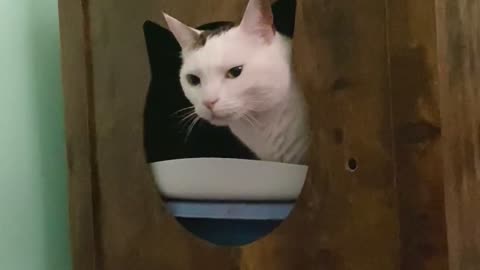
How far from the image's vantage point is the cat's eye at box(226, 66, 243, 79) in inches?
32.5

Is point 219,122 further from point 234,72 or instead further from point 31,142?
point 31,142

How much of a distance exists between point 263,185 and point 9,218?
46 cm

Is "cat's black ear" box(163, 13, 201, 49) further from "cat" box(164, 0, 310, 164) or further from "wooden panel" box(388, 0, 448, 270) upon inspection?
"wooden panel" box(388, 0, 448, 270)

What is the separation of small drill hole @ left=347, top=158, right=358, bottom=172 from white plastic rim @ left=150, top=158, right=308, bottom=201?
0.17 feet

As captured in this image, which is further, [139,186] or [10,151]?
[10,151]

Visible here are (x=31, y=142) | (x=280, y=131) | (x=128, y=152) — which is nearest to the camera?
(x=280, y=131)

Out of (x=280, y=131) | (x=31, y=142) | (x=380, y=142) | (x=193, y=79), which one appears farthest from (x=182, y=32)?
(x=31, y=142)

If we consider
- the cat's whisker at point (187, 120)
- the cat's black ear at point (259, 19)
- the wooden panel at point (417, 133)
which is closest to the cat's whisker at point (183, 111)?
the cat's whisker at point (187, 120)

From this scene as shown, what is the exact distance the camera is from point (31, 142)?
1137mm

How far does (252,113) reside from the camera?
83 centimetres

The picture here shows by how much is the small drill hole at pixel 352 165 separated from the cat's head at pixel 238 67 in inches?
4.2

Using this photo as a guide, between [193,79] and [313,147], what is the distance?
17cm

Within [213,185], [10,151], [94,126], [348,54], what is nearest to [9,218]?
[10,151]

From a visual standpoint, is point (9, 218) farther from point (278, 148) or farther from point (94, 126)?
point (278, 148)
